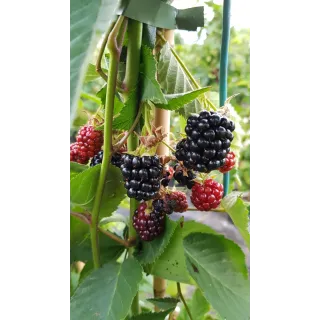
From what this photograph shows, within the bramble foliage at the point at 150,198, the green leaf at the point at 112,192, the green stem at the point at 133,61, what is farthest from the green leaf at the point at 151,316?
the green stem at the point at 133,61

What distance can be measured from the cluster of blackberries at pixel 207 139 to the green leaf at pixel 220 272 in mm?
140

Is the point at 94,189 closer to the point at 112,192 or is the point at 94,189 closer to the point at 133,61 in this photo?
the point at 112,192

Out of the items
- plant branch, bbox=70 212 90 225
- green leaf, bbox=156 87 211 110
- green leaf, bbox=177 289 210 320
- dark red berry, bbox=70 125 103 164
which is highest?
green leaf, bbox=156 87 211 110

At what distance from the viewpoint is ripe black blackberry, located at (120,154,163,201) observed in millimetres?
367

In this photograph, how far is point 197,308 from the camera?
550 mm

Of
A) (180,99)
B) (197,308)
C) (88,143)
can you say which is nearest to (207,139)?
(180,99)

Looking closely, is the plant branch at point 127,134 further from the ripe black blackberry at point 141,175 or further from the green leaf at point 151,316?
the green leaf at point 151,316

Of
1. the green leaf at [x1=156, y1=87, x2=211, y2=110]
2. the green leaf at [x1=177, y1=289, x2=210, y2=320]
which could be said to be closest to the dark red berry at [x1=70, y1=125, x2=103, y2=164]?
the green leaf at [x1=156, y1=87, x2=211, y2=110]

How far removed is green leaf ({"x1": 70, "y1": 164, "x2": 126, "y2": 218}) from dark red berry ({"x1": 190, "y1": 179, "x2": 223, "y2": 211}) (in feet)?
0.26

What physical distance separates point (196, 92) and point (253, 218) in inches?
4.6

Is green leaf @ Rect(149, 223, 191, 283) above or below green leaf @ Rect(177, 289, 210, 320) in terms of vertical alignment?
above

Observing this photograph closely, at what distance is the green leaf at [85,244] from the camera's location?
0.47 metres

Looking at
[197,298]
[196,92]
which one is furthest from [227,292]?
[196,92]

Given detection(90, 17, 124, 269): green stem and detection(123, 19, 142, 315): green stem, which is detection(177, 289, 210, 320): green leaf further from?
detection(123, 19, 142, 315): green stem
